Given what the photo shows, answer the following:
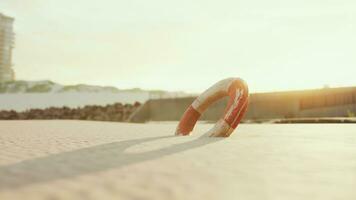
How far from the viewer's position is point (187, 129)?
8.05 metres

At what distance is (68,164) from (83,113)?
2583 centimetres

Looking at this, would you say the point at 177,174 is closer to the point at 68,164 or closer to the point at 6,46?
the point at 68,164

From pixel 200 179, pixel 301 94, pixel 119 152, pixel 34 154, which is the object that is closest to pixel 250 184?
pixel 200 179

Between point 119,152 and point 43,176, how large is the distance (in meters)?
1.61

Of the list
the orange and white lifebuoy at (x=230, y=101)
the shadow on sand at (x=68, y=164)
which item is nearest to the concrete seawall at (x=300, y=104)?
the orange and white lifebuoy at (x=230, y=101)

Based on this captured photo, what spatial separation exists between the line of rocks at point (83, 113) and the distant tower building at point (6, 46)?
72.9 metres

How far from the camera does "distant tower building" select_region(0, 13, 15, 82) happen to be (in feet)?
315

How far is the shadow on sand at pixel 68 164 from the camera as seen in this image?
3139 mm

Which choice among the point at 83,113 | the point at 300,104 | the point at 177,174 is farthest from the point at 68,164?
the point at 83,113

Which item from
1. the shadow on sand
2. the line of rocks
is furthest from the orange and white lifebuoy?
the line of rocks

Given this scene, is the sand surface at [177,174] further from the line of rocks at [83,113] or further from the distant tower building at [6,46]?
the distant tower building at [6,46]

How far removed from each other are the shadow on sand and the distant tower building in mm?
100607

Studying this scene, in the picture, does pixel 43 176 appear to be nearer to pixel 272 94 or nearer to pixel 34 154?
pixel 34 154

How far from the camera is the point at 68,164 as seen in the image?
12.5 feet
